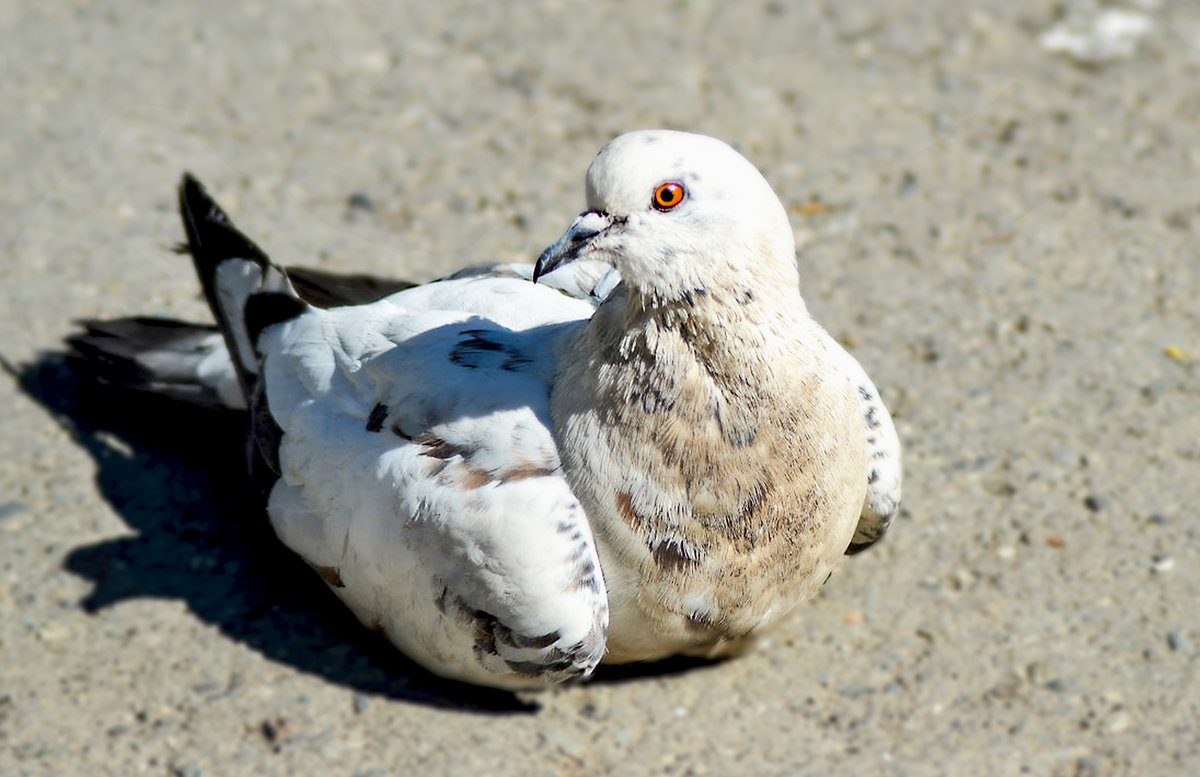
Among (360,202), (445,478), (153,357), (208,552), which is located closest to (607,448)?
(445,478)

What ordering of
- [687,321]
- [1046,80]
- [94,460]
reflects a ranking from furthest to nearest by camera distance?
[1046,80], [94,460], [687,321]

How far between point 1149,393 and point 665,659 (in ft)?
7.85

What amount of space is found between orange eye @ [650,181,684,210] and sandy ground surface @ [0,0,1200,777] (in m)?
1.71

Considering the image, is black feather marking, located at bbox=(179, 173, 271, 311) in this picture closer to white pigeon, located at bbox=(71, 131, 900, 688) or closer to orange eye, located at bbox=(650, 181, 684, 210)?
white pigeon, located at bbox=(71, 131, 900, 688)

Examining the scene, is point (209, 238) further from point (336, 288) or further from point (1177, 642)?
point (1177, 642)

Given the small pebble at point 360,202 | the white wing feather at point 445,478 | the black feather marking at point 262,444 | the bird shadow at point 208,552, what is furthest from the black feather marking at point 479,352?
the small pebble at point 360,202

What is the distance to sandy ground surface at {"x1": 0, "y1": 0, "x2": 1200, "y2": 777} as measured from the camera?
4.63 metres

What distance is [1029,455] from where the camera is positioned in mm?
5672

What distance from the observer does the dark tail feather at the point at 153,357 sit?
5.64 m

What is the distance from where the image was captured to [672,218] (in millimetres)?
3869

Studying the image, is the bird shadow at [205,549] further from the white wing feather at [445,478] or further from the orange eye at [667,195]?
the orange eye at [667,195]

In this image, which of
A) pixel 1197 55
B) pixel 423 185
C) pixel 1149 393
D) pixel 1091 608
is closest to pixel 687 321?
pixel 1091 608

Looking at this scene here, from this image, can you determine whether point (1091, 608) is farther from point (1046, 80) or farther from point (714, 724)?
point (1046, 80)

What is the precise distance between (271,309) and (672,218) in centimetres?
176
